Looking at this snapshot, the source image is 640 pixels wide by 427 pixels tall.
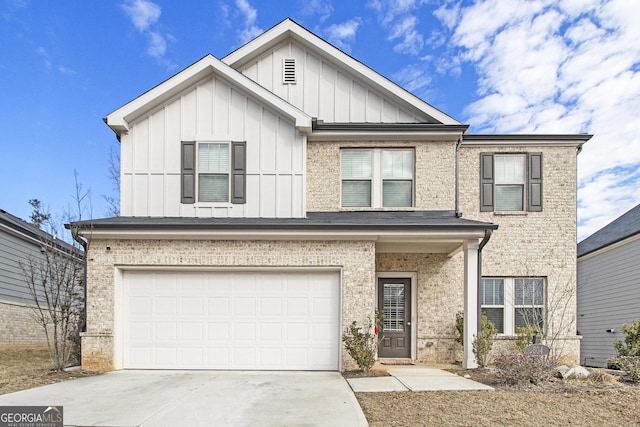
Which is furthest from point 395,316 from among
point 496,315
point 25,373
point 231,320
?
point 25,373

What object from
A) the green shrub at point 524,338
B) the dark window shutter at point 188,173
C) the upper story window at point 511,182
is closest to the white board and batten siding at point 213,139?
the dark window shutter at point 188,173

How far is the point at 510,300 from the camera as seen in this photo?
12234mm

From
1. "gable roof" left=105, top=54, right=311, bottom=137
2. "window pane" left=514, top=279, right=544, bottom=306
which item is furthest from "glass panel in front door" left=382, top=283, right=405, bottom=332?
"gable roof" left=105, top=54, right=311, bottom=137

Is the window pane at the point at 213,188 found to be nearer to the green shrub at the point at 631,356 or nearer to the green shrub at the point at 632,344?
the green shrub at the point at 631,356

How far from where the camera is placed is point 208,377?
9.05m

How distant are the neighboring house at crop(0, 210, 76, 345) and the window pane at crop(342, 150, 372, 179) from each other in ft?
35.4

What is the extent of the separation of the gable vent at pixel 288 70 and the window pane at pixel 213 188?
372 cm

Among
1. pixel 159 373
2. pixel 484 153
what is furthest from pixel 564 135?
pixel 159 373

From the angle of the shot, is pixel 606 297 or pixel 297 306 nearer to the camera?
pixel 297 306

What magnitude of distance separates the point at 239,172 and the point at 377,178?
3.72 m

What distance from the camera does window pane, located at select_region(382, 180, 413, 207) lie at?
11.9 m

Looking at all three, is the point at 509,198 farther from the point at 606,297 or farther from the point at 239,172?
the point at 239,172

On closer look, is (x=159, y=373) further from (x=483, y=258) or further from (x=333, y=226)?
(x=483, y=258)

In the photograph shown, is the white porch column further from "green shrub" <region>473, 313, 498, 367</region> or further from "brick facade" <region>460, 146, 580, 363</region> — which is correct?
"brick facade" <region>460, 146, 580, 363</region>
